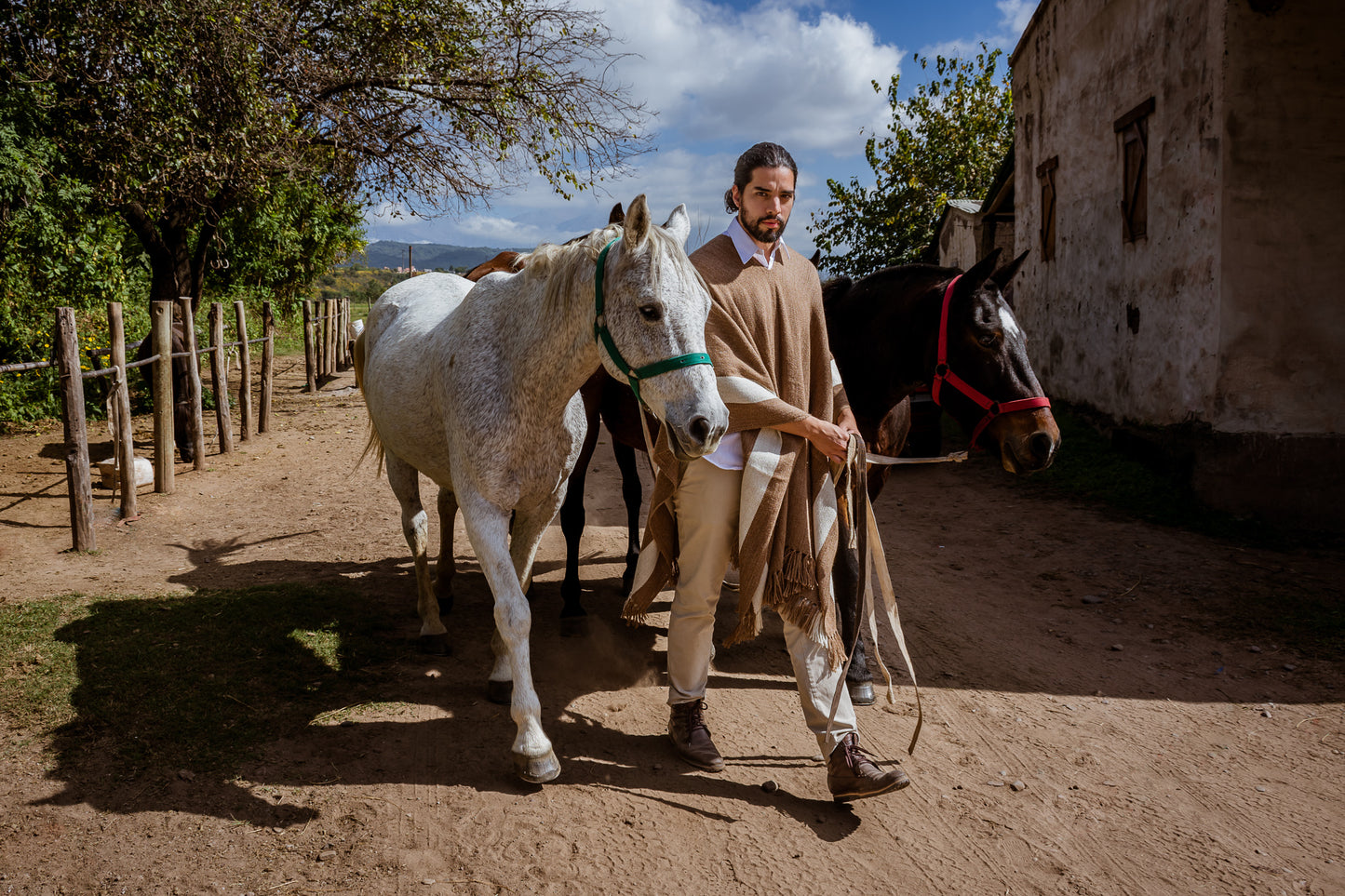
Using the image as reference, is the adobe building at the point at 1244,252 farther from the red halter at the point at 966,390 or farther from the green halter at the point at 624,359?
the green halter at the point at 624,359

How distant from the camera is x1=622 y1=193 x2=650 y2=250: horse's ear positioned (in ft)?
7.84

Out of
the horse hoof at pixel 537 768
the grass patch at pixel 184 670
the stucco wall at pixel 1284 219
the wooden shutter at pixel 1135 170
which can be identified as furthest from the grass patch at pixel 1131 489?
the grass patch at pixel 184 670

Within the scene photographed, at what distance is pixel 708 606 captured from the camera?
294 centimetres

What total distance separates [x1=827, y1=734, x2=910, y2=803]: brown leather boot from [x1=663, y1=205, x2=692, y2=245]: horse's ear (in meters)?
1.80

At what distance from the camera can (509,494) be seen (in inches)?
117

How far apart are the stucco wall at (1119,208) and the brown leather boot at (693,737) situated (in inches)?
→ 215

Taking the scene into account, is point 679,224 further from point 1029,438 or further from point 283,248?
point 283,248

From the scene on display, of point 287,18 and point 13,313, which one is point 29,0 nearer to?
point 287,18

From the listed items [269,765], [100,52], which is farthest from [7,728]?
[100,52]

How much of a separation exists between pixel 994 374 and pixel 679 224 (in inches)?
59.6

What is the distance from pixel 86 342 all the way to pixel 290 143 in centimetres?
437

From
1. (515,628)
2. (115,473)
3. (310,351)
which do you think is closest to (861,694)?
(515,628)

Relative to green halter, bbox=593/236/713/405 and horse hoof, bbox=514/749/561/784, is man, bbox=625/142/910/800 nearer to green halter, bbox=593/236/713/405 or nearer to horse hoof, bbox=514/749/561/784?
green halter, bbox=593/236/713/405

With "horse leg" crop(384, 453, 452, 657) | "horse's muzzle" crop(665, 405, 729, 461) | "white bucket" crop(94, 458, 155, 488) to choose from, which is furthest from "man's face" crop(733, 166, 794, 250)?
"white bucket" crop(94, 458, 155, 488)
